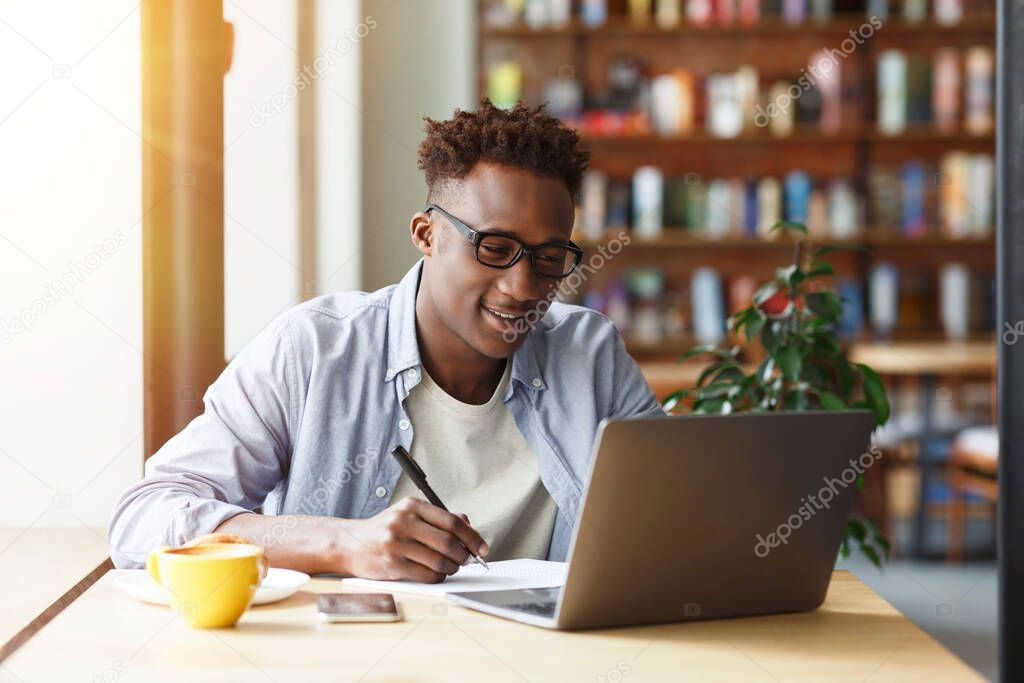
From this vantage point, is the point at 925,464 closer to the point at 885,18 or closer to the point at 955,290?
the point at 955,290

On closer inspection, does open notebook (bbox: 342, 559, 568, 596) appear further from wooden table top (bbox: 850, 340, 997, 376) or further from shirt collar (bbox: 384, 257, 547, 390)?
wooden table top (bbox: 850, 340, 997, 376)

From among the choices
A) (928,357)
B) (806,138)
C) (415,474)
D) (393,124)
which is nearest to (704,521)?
(415,474)

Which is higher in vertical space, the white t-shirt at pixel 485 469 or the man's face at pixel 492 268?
the man's face at pixel 492 268

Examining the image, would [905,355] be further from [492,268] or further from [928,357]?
[492,268]

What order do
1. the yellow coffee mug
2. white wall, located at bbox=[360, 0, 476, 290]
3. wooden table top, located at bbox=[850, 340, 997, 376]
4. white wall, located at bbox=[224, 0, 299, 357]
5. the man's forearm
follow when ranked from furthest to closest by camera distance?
wooden table top, located at bbox=[850, 340, 997, 376], white wall, located at bbox=[360, 0, 476, 290], white wall, located at bbox=[224, 0, 299, 357], the man's forearm, the yellow coffee mug

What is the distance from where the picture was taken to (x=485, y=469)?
1598 mm

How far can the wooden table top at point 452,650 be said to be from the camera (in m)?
0.90

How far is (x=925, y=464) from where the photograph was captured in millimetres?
4352

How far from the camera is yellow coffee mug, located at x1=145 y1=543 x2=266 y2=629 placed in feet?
3.29

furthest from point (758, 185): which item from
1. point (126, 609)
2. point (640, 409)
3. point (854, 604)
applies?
point (126, 609)

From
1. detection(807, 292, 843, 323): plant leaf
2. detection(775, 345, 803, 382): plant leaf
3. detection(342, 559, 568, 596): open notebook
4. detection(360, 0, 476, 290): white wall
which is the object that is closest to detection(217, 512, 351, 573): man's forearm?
detection(342, 559, 568, 596): open notebook

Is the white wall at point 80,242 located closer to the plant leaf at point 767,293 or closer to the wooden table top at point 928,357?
the plant leaf at point 767,293

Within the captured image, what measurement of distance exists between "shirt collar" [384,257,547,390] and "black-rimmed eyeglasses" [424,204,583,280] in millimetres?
182

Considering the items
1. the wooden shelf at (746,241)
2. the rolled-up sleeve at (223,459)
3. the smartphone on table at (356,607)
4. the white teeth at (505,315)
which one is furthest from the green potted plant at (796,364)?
the wooden shelf at (746,241)
